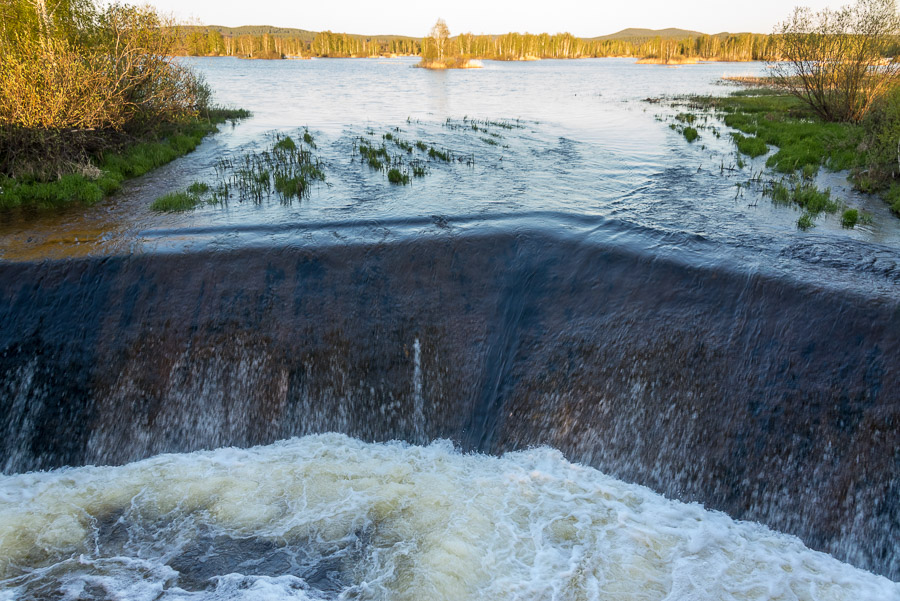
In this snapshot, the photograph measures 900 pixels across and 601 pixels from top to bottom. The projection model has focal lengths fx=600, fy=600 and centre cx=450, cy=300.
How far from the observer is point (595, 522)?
25.5ft

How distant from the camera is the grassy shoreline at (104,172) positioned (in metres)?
15.2

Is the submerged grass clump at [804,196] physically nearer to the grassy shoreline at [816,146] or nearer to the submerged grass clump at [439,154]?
the grassy shoreline at [816,146]


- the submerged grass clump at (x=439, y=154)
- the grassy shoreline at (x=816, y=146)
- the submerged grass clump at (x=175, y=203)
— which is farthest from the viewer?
the submerged grass clump at (x=439, y=154)

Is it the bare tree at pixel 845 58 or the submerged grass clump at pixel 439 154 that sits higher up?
the bare tree at pixel 845 58

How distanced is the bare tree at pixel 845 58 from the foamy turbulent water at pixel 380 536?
80.1 ft

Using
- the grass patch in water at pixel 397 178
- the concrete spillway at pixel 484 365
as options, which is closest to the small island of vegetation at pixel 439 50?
the grass patch in water at pixel 397 178

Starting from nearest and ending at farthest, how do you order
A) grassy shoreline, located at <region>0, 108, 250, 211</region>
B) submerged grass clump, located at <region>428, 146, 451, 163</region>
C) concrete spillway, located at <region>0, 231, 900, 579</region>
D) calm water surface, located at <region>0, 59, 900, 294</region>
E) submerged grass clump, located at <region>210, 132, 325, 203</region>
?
1. concrete spillway, located at <region>0, 231, 900, 579</region>
2. calm water surface, located at <region>0, 59, 900, 294</region>
3. grassy shoreline, located at <region>0, 108, 250, 211</region>
4. submerged grass clump, located at <region>210, 132, 325, 203</region>
5. submerged grass clump, located at <region>428, 146, 451, 163</region>

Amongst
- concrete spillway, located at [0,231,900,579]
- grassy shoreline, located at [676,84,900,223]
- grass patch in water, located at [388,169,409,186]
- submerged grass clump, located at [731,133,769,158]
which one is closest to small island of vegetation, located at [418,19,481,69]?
grassy shoreline, located at [676,84,900,223]

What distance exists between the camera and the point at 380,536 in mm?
7535

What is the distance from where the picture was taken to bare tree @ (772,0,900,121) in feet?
82.1

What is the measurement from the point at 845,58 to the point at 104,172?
97.1ft

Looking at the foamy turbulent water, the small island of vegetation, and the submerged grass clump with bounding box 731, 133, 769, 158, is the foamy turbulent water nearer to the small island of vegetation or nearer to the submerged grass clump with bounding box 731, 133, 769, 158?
the submerged grass clump with bounding box 731, 133, 769, 158

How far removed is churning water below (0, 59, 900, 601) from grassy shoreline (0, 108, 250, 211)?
2103 millimetres

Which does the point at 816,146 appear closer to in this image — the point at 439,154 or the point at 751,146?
the point at 751,146
